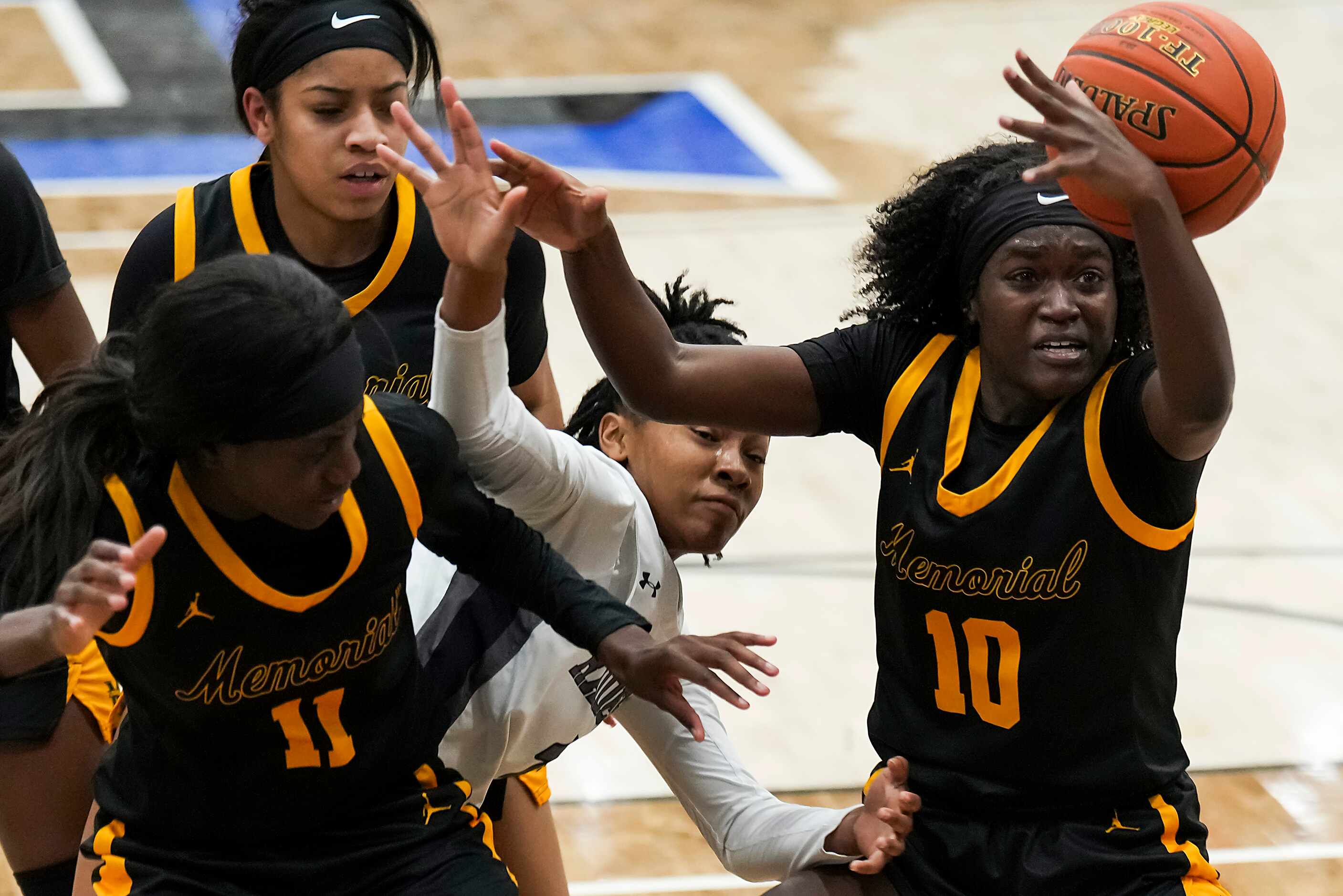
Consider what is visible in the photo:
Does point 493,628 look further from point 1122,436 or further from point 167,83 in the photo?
point 167,83

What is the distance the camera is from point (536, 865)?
3.79 m

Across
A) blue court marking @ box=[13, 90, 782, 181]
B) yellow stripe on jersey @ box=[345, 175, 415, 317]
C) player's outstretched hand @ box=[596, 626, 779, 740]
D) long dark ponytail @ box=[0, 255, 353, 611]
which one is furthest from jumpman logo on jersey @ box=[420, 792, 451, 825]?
blue court marking @ box=[13, 90, 782, 181]

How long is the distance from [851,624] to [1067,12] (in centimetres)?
658

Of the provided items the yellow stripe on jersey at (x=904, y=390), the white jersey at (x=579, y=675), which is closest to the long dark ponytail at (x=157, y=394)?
the white jersey at (x=579, y=675)

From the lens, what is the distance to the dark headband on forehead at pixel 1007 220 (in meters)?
2.96

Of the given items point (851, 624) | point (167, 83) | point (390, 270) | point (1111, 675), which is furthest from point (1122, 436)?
point (167, 83)

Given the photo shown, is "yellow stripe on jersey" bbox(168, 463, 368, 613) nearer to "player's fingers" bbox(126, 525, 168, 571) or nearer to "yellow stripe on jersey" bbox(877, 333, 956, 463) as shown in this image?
"player's fingers" bbox(126, 525, 168, 571)

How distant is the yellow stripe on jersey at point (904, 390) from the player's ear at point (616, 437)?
680 mm

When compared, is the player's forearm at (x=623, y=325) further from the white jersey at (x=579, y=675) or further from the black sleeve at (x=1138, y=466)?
the black sleeve at (x=1138, y=466)

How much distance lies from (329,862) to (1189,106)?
1811mm

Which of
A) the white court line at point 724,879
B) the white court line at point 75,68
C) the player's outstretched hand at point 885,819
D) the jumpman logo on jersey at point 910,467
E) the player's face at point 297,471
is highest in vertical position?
the white court line at point 75,68

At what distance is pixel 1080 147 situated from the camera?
8.51 ft

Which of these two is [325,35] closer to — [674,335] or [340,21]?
[340,21]

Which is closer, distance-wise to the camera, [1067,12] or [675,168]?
[675,168]
